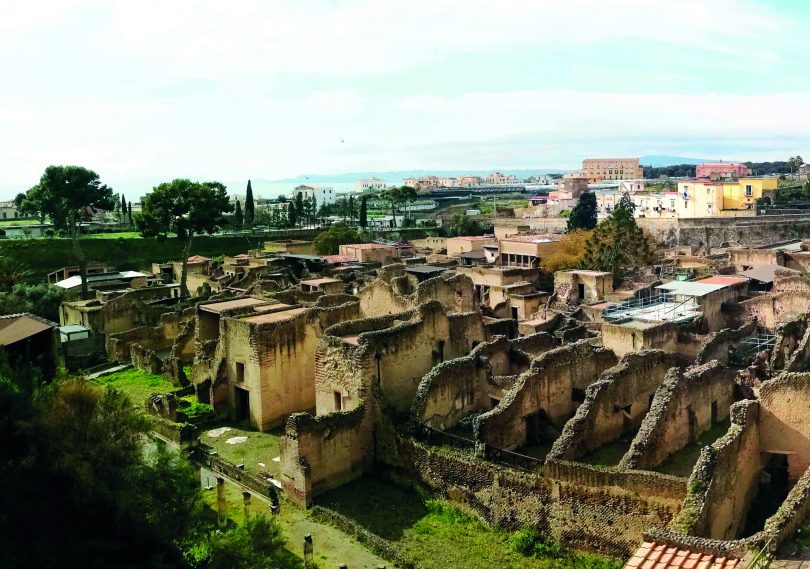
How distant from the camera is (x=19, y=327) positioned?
22172 millimetres

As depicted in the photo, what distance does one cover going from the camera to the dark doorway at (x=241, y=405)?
84.7ft

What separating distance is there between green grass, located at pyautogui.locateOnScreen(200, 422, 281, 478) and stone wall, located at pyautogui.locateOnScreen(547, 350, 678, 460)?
8.60m

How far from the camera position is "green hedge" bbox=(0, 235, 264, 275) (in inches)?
2461

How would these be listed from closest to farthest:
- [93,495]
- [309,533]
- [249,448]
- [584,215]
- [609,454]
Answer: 1. [93,495]
2. [309,533]
3. [609,454]
4. [249,448]
5. [584,215]

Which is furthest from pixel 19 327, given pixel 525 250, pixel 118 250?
pixel 118 250

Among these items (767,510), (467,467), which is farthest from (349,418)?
(767,510)

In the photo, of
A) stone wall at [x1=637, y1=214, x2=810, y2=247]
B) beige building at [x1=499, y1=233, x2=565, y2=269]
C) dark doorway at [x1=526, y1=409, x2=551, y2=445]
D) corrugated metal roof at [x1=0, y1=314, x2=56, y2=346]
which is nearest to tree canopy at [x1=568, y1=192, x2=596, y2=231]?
stone wall at [x1=637, y1=214, x2=810, y2=247]

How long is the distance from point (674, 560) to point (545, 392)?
9.90 metres

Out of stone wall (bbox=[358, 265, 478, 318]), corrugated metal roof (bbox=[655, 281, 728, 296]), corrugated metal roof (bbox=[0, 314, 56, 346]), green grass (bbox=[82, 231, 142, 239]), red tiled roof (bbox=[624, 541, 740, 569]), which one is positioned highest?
green grass (bbox=[82, 231, 142, 239])

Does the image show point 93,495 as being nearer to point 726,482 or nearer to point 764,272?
point 726,482

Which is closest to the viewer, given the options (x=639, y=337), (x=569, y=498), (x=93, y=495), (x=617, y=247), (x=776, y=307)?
(x=93, y=495)

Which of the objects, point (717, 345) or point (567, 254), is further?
point (567, 254)

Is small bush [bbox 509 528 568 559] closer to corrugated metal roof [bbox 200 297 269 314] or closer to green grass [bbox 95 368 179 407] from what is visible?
corrugated metal roof [bbox 200 297 269 314]

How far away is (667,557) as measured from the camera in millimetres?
11922
